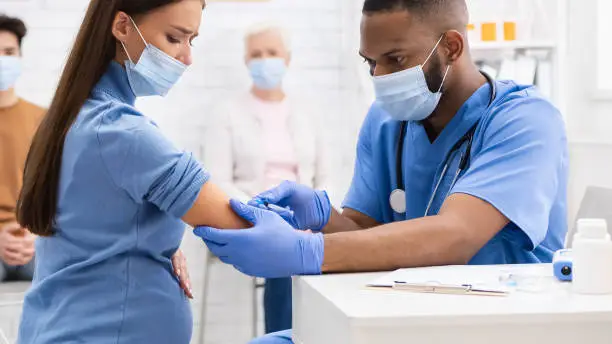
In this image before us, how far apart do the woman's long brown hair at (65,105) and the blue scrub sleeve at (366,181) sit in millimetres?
638

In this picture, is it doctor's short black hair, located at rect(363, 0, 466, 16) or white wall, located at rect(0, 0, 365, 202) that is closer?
doctor's short black hair, located at rect(363, 0, 466, 16)

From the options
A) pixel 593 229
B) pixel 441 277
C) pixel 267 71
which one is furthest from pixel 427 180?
pixel 267 71

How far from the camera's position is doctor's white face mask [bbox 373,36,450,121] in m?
1.93

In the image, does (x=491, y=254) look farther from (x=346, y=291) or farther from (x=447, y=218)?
(x=346, y=291)

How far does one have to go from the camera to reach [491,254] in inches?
70.6

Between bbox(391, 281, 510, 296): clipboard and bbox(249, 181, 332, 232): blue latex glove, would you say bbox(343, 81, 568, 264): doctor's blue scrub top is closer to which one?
bbox(249, 181, 332, 232): blue latex glove

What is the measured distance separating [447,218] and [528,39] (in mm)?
2527

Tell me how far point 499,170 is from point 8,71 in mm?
2830

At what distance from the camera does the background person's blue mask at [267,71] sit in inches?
172

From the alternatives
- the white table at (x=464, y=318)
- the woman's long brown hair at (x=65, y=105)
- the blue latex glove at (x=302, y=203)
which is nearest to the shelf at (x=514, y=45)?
the blue latex glove at (x=302, y=203)

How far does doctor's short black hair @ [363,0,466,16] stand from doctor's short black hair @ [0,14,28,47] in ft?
8.23

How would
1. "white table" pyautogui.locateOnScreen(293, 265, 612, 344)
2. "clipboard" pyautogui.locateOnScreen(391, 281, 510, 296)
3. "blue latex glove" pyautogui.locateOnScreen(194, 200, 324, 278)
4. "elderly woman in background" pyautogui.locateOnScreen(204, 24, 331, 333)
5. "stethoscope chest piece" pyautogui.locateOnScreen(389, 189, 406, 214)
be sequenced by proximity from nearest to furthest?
1. "white table" pyautogui.locateOnScreen(293, 265, 612, 344)
2. "clipboard" pyautogui.locateOnScreen(391, 281, 510, 296)
3. "blue latex glove" pyautogui.locateOnScreen(194, 200, 324, 278)
4. "stethoscope chest piece" pyautogui.locateOnScreen(389, 189, 406, 214)
5. "elderly woman in background" pyautogui.locateOnScreen(204, 24, 331, 333)

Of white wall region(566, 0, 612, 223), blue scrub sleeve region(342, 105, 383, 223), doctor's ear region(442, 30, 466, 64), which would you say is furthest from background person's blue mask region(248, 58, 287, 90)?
doctor's ear region(442, 30, 466, 64)

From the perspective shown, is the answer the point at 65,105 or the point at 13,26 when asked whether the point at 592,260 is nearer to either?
the point at 65,105
